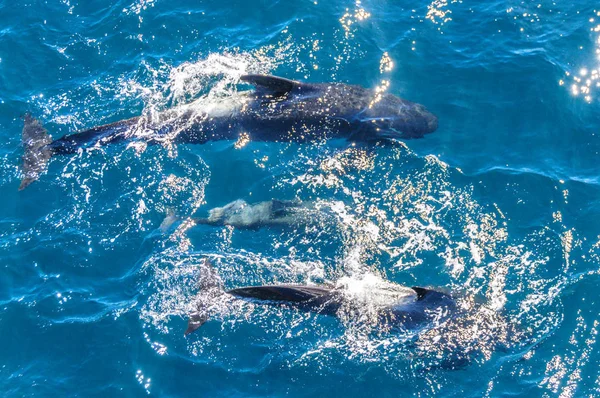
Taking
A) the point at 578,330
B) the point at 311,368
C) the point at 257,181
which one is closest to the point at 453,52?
the point at 257,181

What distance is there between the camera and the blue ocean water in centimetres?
1321

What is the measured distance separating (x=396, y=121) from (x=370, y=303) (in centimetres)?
632

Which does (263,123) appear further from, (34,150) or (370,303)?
(34,150)

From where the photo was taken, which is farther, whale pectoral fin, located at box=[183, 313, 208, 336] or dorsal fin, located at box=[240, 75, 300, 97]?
dorsal fin, located at box=[240, 75, 300, 97]

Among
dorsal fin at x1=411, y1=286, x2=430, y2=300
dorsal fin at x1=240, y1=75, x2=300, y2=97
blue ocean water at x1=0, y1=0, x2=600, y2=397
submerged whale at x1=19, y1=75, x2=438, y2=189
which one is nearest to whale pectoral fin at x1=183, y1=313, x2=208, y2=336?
blue ocean water at x1=0, y1=0, x2=600, y2=397

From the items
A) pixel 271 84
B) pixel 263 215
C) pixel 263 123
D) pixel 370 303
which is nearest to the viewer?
pixel 370 303

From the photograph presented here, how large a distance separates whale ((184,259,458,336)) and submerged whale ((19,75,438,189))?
5414 millimetres

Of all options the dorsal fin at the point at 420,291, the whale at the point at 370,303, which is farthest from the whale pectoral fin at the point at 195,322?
the dorsal fin at the point at 420,291

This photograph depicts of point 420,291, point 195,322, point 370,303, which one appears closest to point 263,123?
point 195,322

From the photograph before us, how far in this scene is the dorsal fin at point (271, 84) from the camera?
53.7ft

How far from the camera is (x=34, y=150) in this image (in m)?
16.8

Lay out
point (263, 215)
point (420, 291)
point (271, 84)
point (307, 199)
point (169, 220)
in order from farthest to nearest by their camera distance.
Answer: point (271, 84) → point (307, 199) → point (263, 215) → point (169, 220) → point (420, 291)

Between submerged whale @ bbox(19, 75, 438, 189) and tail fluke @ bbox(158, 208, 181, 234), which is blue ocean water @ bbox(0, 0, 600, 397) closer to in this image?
tail fluke @ bbox(158, 208, 181, 234)

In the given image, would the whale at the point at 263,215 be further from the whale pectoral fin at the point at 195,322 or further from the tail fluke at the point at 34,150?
the tail fluke at the point at 34,150
